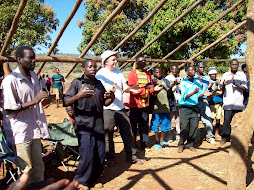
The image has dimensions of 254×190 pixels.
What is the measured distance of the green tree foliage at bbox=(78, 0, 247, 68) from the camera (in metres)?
11.9

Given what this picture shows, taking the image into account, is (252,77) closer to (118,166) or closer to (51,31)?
(118,166)

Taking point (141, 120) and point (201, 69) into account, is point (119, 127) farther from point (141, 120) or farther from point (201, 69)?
point (201, 69)

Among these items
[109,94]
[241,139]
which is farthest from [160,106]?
[241,139]

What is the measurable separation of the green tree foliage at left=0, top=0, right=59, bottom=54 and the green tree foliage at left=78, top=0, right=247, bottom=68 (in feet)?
8.09

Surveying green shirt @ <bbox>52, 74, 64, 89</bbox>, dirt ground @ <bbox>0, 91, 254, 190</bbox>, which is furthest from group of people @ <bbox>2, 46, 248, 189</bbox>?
green shirt @ <bbox>52, 74, 64, 89</bbox>

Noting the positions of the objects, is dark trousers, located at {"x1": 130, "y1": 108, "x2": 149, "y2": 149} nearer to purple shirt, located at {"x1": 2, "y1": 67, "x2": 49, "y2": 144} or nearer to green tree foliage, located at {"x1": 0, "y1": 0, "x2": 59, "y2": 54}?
purple shirt, located at {"x1": 2, "y1": 67, "x2": 49, "y2": 144}

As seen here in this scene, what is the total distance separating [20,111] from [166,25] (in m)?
10.3

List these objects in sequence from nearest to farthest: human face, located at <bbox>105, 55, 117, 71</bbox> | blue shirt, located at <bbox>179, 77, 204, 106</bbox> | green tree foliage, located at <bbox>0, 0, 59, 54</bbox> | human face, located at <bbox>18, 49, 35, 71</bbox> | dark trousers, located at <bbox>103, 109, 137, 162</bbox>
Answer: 1. human face, located at <bbox>18, 49, 35, 71</bbox>
2. human face, located at <bbox>105, 55, 117, 71</bbox>
3. dark trousers, located at <bbox>103, 109, 137, 162</bbox>
4. blue shirt, located at <bbox>179, 77, 204, 106</bbox>
5. green tree foliage, located at <bbox>0, 0, 59, 54</bbox>

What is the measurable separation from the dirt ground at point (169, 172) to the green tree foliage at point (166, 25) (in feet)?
24.1

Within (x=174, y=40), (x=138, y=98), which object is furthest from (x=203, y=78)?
(x=174, y=40)

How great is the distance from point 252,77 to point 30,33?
11138mm

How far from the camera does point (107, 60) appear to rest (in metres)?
4.55

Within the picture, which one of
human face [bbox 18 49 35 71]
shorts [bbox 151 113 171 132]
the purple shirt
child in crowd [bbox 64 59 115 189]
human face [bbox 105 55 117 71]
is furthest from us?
shorts [bbox 151 113 171 132]

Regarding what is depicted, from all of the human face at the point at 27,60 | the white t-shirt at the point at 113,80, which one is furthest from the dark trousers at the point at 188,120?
the human face at the point at 27,60
